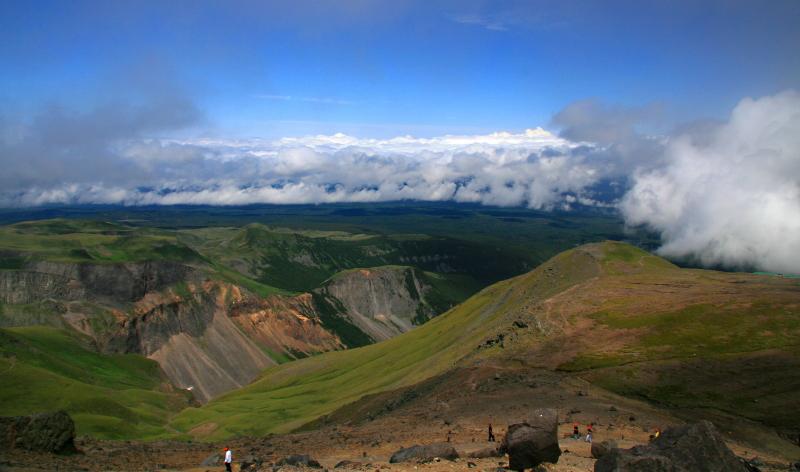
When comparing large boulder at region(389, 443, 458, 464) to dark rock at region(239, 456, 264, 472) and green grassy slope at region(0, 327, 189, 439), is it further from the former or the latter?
green grassy slope at region(0, 327, 189, 439)

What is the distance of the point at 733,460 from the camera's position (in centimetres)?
2588

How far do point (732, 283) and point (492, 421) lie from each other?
279ft

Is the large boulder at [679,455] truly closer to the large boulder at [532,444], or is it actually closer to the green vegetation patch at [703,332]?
the large boulder at [532,444]

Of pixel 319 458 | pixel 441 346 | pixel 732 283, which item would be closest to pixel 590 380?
pixel 319 458

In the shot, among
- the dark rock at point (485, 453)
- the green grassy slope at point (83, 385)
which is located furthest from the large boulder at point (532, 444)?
the green grassy slope at point (83, 385)

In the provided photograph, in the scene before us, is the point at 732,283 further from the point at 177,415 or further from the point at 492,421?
the point at 177,415

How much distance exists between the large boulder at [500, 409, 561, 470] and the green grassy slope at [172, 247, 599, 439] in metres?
60.9

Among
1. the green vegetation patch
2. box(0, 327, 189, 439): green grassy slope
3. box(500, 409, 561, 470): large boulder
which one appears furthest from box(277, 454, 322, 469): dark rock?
box(0, 327, 189, 439): green grassy slope

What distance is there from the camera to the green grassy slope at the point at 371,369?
109 meters

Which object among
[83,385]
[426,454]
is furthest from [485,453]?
[83,385]

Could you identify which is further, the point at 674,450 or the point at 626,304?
the point at 626,304

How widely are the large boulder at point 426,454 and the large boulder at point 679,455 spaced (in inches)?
534

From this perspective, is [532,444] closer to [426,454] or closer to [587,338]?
[426,454]

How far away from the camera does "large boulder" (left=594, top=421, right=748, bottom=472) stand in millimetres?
23125
